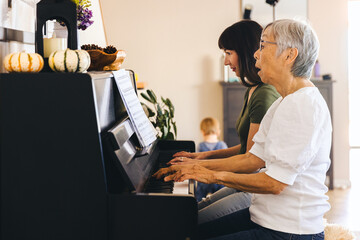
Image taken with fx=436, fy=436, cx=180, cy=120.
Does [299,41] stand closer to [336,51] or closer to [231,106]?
[231,106]

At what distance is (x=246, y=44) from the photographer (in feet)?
7.36

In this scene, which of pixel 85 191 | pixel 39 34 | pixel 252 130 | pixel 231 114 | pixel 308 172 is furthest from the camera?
pixel 231 114

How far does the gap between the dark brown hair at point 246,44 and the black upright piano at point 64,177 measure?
986 millimetres

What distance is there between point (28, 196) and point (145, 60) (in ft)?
13.8

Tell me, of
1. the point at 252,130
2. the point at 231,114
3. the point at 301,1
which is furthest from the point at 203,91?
the point at 252,130

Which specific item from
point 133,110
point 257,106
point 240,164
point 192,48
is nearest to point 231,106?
point 192,48

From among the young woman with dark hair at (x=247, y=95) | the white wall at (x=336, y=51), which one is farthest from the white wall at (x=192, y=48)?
the young woman with dark hair at (x=247, y=95)

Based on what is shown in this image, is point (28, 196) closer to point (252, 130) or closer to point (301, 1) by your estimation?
point (252, 130)

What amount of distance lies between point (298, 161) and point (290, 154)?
1.4 inches

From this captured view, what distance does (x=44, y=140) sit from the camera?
1440 millimetres

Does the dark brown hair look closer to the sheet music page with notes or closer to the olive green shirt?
the olive green shirt

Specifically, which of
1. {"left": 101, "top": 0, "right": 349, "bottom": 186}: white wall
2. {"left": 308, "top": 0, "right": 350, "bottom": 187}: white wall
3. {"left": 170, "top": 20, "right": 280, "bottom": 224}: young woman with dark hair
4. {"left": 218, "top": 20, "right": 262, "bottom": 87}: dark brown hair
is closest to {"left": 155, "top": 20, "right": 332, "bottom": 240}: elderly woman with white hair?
{"left": 170, "top": 20, "right": 280, "bottom": 224}: young woman with dark hair

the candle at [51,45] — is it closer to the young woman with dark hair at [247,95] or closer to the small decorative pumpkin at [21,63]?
the small decorative pumpkin at [21,63]

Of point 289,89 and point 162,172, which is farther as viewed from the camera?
point 162,172
